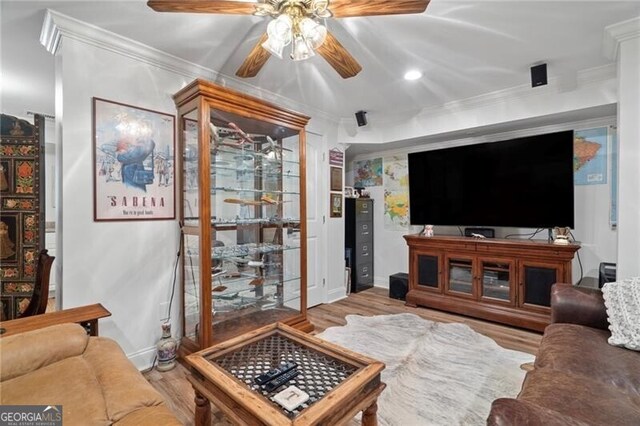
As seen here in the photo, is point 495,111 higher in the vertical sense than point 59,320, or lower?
higher

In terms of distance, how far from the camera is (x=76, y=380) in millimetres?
1236

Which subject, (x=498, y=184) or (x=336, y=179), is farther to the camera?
(x=336, y=179)

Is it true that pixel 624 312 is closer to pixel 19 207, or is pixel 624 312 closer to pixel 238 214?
pixel 238 214

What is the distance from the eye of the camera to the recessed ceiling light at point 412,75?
268 centimetres

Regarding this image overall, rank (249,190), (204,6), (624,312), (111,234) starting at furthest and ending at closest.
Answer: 1. (249,190)
2. (111,234)
3. (624,312)
4. (204,6)

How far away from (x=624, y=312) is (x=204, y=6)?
2.61 meters

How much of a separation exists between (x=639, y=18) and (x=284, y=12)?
2.23 metres

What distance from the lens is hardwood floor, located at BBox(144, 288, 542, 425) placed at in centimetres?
186

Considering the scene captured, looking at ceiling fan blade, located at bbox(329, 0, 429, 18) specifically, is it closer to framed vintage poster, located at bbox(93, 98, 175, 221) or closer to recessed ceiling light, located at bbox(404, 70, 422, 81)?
recessed ceiling light, located at bbox(404, 70, 422, 81)

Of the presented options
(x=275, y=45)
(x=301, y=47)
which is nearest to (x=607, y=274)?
(x=301, y=47)

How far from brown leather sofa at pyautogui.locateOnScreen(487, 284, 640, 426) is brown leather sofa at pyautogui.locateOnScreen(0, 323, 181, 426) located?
46.9 inches

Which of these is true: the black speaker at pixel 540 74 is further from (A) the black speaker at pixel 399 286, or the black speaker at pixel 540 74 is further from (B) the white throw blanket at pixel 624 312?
(A) the black speaker at pixel 399 286

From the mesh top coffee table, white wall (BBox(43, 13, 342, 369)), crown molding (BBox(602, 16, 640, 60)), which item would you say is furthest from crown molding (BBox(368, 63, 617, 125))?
the mesh top coffee table

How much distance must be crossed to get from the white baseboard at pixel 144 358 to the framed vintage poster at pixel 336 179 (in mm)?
2592
